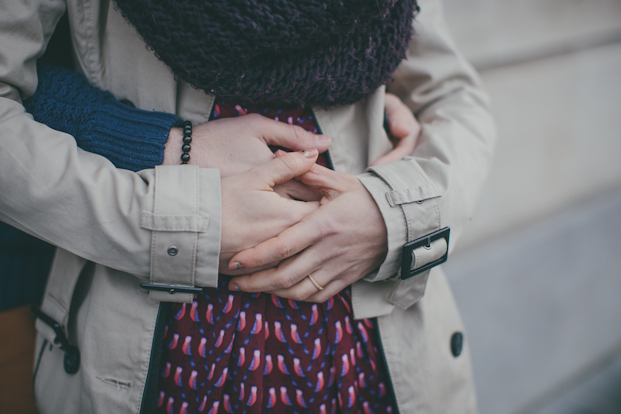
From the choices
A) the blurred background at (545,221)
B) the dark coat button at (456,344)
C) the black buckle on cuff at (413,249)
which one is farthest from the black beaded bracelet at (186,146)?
the blurred background at (545,221)

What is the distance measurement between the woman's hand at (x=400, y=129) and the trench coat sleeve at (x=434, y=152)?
0.03 m

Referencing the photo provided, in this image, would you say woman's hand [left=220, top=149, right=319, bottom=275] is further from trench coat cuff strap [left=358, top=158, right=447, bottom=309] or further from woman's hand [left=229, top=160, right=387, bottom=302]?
trench coat cuff strap [left=358, top=158, right=447, bottom=309]

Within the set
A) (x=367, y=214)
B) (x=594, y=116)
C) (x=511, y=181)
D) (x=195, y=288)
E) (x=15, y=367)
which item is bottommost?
(x=15, y=367)

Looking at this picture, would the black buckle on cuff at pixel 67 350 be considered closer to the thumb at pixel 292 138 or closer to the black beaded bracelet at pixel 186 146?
the black beaded bracelet at pixel 186 146

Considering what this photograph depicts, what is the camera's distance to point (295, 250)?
72 cm

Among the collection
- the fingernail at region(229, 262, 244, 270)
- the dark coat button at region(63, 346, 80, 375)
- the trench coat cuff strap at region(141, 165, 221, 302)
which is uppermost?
the trench coat cuff strap at region(141, 165, 221, 302)

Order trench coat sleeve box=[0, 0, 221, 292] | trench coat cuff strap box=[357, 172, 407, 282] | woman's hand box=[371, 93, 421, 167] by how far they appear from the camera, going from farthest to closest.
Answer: woman's hand box=[371, 93, 421, 167]
trench coat cuff strap box=[357, 172, 407, 282]
trench coat sleeve box=[0, 0, 221, 292]

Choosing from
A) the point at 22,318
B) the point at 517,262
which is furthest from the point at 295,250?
the point at 517,262

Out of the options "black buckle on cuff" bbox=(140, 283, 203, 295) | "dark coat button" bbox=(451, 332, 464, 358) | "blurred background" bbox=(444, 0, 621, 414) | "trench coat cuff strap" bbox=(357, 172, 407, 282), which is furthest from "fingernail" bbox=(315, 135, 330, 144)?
"blurred background" bbox=(444, 0, 621, 414)

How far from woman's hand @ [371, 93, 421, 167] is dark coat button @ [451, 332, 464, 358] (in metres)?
0.55

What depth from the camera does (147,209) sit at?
0.68 metres

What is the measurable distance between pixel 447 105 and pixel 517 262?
6.24 feet

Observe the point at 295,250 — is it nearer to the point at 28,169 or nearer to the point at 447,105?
the point at 28,169

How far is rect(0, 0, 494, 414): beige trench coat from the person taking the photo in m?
0.68
